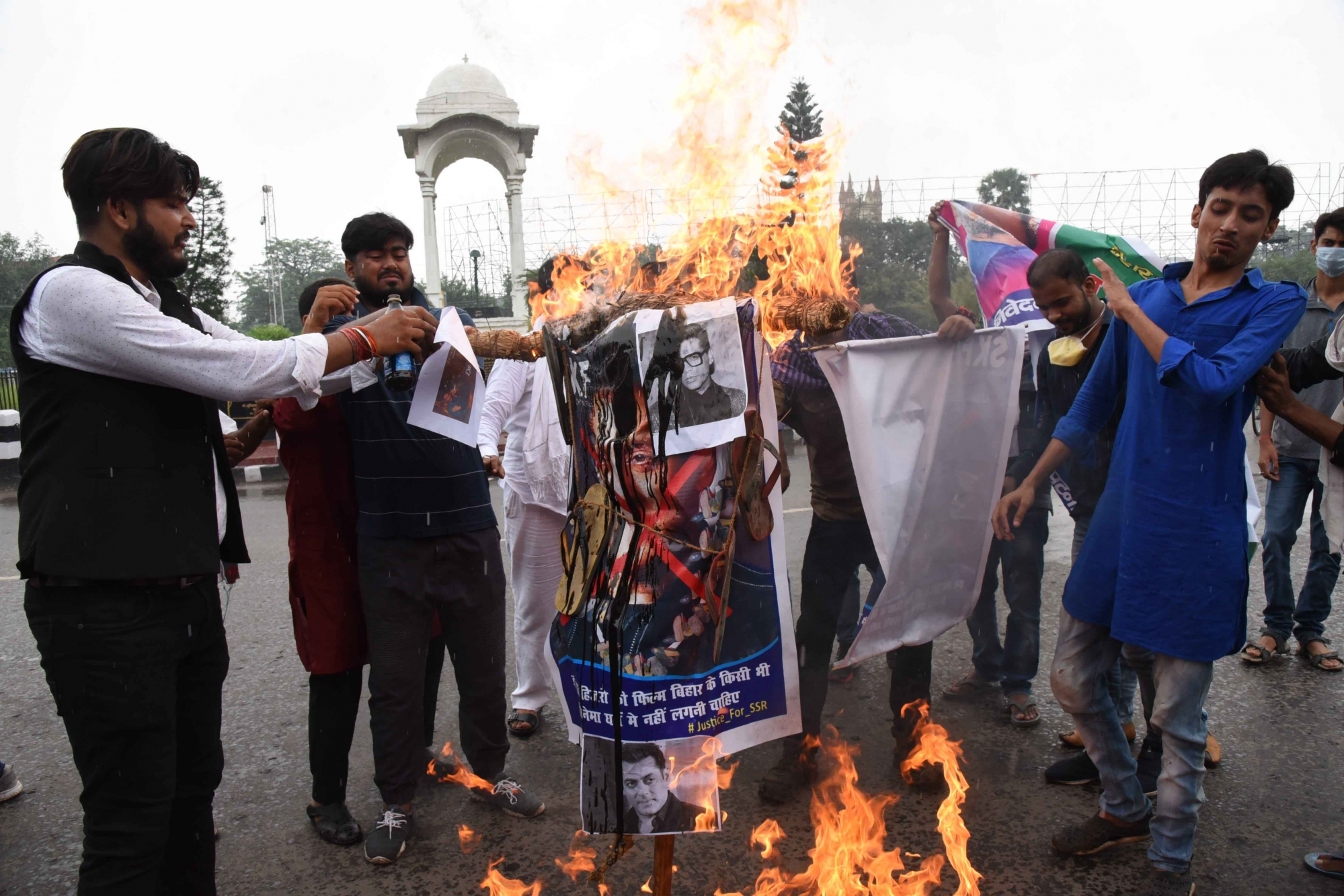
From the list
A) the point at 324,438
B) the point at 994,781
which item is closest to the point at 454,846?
the point at 324,438

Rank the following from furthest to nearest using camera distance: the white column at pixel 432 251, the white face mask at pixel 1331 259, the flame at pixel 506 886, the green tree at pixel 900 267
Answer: the green tree at pixel 900 267
the white column at pixel 432 251
the white face mask at pixel 1331 259
the flame at pixel 506 886

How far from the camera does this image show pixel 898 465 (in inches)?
126

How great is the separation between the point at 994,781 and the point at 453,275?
1043 inches

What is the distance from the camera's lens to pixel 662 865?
2293 mm

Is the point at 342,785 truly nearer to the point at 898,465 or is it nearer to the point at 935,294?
the point at 898,465

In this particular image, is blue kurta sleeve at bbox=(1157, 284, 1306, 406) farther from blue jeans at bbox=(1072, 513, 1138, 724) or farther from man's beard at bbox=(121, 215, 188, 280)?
man's beard at bbox=(121, 215, 188, 280)

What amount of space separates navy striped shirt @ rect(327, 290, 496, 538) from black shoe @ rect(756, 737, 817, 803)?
152 cm

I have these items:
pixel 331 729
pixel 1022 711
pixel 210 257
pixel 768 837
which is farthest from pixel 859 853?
pixel 210 257

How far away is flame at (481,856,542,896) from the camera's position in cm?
271

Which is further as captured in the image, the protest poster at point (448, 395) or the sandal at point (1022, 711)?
the sandal at point (1022, 711)

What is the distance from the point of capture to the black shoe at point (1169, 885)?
2596 millimetres

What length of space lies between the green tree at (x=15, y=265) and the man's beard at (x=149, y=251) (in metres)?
29.4

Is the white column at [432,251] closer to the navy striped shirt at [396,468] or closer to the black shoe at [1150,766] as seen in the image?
the navy striped shirt at [396,468]

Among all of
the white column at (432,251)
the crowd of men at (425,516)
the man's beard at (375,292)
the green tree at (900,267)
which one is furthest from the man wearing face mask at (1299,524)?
the green tree at (900,267)
